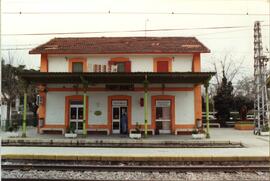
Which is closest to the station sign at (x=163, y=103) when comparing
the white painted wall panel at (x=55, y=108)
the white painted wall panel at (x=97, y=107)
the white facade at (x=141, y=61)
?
the white facade at (x=141, y=61)

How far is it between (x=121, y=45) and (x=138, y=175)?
1356 cm

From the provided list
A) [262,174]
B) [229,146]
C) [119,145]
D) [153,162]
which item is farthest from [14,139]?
[262,174]

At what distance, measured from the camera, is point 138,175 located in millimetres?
7953

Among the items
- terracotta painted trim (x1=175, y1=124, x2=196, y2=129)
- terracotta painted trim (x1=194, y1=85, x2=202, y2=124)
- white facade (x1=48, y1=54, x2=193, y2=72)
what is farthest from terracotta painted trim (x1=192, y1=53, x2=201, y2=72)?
terracotta painted trim (x1=175, y1=124, x2=196, y2=129)

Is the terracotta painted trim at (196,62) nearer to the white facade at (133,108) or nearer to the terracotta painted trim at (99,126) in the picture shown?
the white facade at (133,108)

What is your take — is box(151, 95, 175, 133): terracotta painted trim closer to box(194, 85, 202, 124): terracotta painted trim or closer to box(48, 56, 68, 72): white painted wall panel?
box(194, 85, 202, 124): terracotta painted trim

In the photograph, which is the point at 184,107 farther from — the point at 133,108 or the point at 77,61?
the point at 77,61

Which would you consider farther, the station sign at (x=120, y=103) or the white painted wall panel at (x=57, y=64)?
the white painted wall panel at (x=57, y=64)

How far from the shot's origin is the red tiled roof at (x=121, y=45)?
19.5 metres

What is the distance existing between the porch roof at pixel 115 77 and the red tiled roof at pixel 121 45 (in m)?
2.31

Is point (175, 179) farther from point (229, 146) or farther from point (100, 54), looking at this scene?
point (100, 54)

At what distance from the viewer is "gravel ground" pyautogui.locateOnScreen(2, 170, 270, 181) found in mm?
7605

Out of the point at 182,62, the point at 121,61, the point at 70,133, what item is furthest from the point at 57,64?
the point at 182,62

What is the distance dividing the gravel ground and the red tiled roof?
472 inches
